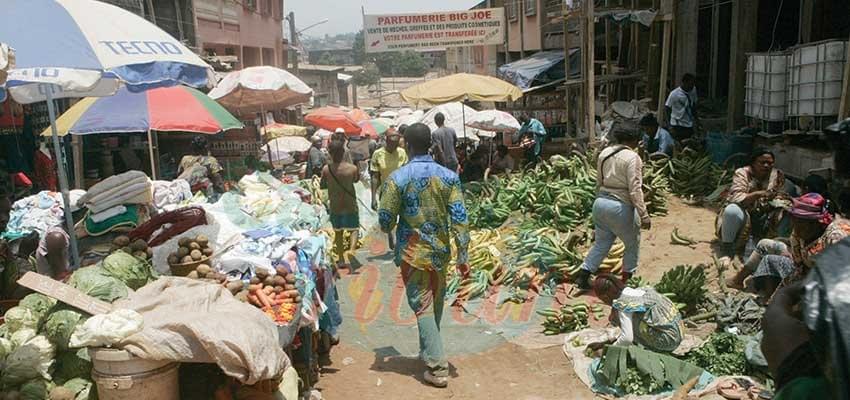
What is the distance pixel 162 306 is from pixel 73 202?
2.87 m

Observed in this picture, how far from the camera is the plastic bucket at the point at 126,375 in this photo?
326 cm

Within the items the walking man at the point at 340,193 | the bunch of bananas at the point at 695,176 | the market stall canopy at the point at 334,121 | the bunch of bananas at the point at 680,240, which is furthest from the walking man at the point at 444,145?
the market stall canopy at the point at 334,121

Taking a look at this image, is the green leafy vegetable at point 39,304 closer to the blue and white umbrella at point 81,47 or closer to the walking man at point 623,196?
the blue and white umbrella at point 81,47

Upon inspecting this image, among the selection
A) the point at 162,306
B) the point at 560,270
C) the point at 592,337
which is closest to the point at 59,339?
the point at 162,306

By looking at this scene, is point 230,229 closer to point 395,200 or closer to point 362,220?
point 395,200

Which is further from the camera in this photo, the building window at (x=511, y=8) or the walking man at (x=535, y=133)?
the building window at (x=511, y=8)

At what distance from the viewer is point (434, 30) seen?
1873 centimetres

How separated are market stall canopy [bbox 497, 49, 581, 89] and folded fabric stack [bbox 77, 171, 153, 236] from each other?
39.6ft

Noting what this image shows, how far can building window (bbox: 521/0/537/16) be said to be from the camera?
23.6 metres

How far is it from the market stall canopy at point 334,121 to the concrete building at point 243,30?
5.15m

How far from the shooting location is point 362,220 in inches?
454

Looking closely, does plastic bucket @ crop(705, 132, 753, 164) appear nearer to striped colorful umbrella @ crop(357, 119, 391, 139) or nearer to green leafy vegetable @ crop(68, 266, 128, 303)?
green leafy vegetable @ crop(68, 266, 128, 303)

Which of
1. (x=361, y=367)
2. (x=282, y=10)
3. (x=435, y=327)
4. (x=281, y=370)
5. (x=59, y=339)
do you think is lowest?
(x=361, y=367)

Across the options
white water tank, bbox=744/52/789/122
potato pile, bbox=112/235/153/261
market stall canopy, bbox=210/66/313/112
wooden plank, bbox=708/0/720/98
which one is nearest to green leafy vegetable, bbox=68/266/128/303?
potato pile, bbox=112/235/153/261
